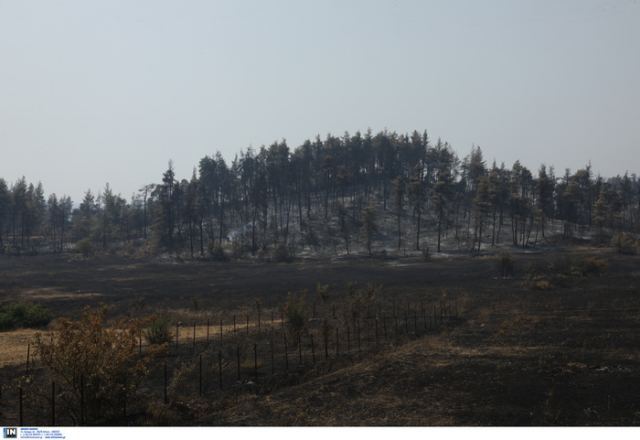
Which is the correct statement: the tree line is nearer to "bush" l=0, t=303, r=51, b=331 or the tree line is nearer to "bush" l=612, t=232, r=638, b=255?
"bush" l=612, t=232, r=638, b=255

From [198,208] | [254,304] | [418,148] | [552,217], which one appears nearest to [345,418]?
[254,304]

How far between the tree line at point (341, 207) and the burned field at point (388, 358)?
45.4 m

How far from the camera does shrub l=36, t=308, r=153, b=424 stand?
1268cm

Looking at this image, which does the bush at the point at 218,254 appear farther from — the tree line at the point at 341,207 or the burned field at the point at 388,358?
the burned field at the point at 388,358

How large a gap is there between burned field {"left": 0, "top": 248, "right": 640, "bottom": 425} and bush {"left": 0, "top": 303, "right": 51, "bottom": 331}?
2.57m

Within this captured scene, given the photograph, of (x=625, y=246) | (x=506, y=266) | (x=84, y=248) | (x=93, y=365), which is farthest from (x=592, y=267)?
(x=84, y=248)

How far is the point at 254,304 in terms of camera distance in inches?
1522

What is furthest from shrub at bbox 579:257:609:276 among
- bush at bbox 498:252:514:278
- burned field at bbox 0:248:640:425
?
bush at bbox 498:252:514:278

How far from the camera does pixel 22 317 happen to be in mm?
31484

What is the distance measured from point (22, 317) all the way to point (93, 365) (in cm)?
2281

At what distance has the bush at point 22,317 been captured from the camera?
30.5 m

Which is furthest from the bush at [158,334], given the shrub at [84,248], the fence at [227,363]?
the shrub at [84,248]

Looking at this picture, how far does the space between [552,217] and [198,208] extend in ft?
266

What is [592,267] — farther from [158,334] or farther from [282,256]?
[158,334]
